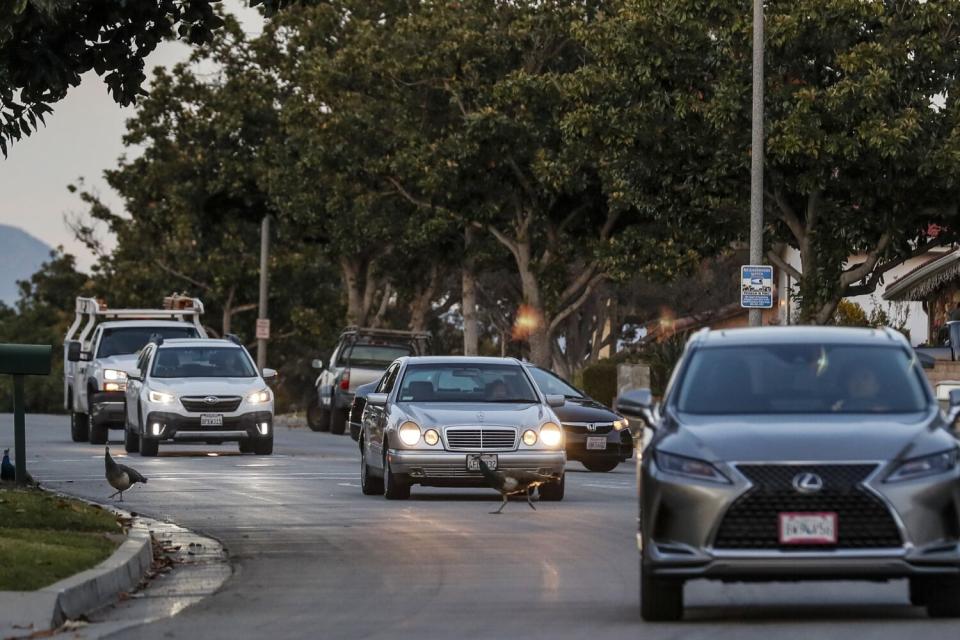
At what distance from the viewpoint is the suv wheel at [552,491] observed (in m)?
23.8

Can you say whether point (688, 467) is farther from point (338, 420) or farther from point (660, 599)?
point (338, 420)

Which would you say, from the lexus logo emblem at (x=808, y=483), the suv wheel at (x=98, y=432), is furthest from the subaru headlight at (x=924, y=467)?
the suv wheel at (x=98, y=432)

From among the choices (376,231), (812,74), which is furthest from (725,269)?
(812,74)

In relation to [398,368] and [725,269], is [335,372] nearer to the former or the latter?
[398,368]

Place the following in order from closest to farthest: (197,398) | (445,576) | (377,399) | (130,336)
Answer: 1. (445,576)
2. (377,399)
3. (197,398)
4. (130,336)

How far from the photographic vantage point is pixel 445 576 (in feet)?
51.6

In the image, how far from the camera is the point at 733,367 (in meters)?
13.2

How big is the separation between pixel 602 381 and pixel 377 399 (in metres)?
23.6

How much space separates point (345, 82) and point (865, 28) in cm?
1915

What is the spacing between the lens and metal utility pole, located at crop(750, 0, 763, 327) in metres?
34.6

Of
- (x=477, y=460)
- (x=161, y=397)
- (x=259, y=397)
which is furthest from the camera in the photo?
(x=259, y=397)

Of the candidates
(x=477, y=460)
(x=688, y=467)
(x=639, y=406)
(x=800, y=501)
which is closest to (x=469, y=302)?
(x=477, y=460)

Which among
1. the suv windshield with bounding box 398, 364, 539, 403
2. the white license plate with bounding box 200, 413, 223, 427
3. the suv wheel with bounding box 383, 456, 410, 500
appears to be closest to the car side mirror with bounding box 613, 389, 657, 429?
the suv wheel with bounding box 383, 456, 410, 500

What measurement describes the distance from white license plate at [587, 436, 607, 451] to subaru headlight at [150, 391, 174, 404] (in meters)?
6.77
